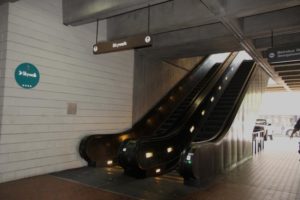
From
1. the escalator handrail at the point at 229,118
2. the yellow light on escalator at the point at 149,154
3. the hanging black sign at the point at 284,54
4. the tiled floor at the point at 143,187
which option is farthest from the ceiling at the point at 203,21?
the tiled floor at the point at 143,187

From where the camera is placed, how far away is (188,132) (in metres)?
7.97

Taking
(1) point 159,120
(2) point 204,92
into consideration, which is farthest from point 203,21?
(2) point 204,92

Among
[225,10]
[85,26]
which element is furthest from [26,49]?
[225,10]

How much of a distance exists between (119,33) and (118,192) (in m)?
4.53

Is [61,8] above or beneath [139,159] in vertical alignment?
above

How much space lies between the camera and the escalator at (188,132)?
5895mm

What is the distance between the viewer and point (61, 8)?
20.7 ft

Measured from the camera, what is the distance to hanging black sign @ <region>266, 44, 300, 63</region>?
17.9ft

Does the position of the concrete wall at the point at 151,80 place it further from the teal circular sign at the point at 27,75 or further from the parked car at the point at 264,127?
the parked car at the point at 264,127

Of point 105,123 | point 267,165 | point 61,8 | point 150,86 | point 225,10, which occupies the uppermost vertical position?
point 61,8

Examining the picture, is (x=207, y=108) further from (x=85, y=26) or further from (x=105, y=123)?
(x=85, y=26)

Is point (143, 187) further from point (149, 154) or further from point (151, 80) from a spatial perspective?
point (151, 80)

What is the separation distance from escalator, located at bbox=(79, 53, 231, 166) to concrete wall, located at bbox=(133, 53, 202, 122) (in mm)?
260

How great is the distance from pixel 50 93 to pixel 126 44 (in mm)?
2164
